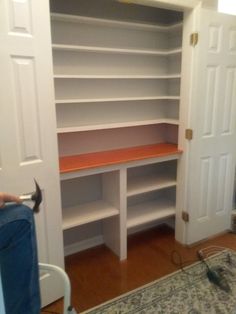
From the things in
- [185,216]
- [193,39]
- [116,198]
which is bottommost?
[185,216]

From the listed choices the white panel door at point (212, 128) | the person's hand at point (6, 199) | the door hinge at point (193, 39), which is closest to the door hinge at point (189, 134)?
the white panel door at point (212, 128)

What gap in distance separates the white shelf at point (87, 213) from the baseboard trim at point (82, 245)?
1.34 feet

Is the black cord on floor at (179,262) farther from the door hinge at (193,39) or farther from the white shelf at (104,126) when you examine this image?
the door hinge at (193,39)

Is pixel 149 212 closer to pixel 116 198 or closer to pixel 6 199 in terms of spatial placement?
pixel 116 198

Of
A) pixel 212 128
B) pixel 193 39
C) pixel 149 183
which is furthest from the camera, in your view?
pixel 149 183

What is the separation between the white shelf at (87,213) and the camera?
2.16m

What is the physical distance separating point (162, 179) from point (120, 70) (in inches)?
45.2

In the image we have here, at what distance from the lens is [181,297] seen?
1941mm

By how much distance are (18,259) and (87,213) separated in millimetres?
1467

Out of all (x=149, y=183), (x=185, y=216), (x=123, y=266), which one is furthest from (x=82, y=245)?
(x=185, y=216)

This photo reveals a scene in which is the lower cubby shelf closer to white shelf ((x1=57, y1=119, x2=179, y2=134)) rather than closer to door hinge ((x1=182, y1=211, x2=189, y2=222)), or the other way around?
door hinge ((x1=182, y1=211, x2=189, y2=222))

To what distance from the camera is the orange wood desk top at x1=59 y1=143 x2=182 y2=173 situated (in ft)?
6.75

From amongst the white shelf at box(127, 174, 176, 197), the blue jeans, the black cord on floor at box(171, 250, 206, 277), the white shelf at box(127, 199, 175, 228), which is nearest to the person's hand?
the blue jeans

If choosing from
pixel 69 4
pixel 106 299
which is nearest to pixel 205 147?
pixel 106 299
